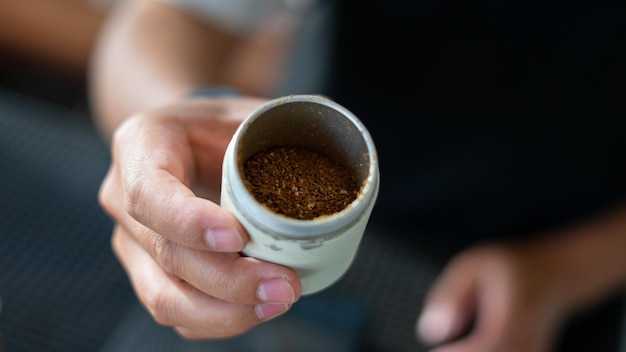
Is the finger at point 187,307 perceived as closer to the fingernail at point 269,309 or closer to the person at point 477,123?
the fingernail at point 269,309

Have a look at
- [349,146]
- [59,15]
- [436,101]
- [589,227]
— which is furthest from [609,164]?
[59,15]

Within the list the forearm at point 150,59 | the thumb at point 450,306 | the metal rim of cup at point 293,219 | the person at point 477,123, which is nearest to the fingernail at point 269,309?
the metal rim of cup at point 293,219

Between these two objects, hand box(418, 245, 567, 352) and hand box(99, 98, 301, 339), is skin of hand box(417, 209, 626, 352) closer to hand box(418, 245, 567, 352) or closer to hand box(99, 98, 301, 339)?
hand box(418, 245, 567, 352)

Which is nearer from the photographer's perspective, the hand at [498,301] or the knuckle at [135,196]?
the knuckle at [135,196]

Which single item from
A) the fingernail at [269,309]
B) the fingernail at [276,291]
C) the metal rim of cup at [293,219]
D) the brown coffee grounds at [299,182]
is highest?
the metal rim of cup at [293,219]

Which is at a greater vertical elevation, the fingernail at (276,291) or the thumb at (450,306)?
the fingernail at (276,291)

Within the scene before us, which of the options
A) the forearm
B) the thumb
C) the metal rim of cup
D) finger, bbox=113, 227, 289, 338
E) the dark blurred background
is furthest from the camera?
the forearm

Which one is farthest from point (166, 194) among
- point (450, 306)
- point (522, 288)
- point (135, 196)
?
point (522, 288)

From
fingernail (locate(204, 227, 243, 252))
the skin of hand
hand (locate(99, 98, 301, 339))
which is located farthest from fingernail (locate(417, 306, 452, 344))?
fingernail (locate(204, 227, 243, 252))

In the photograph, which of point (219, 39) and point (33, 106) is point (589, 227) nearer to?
point (219, 39)
